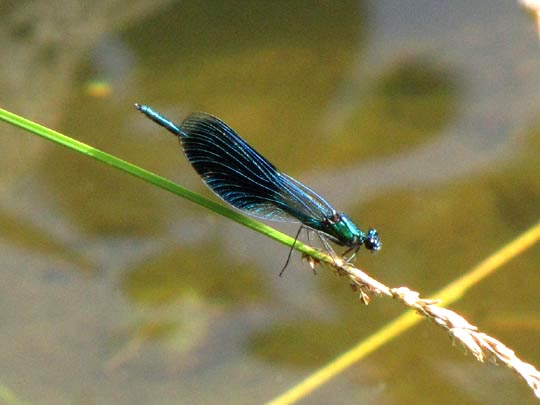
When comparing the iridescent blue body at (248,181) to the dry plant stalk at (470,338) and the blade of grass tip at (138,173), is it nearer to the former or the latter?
the blade of grass tip at (138,173)

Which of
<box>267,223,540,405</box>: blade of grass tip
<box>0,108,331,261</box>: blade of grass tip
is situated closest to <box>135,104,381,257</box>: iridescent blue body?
<box>0,108,331,261</box>: blade of grass tip

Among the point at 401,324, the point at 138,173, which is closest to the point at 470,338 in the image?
the point at 138,173

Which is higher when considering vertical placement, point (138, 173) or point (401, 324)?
point (401, 324)

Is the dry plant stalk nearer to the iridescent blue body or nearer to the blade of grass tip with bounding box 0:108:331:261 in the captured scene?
the blade of grass tip with bounding box 0:108:331:261

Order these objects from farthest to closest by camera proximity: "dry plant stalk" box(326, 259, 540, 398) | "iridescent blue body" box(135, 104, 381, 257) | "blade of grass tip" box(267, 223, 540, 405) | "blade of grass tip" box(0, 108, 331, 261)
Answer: "blade of grass tip" box(267, 223, 540, 405) < "iridescent blue body" box(135, 104, 381, 257) < "blade of grass tip" box(0, 108, 331, 261) < "dry plant stalk" box(326, 259, 540, 398)

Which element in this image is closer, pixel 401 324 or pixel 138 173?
pixel 138 173

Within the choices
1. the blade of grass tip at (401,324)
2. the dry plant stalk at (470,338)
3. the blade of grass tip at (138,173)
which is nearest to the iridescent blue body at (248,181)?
the blade of grass tip at (138,173)

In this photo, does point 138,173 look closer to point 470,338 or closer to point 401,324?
point 470,338
